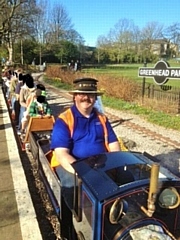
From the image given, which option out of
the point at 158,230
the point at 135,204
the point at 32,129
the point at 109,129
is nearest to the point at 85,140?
the point at 109,129

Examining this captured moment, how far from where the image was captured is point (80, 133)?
2.60 m

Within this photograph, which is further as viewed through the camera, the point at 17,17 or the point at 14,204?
the point at 17,17

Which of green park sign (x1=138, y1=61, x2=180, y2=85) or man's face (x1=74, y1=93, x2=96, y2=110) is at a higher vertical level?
green park sign (x1=138, y1=61, x2=180, y2=85)

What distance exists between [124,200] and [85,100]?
123cm

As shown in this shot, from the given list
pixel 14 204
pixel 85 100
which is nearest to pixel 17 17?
pixel 14 204

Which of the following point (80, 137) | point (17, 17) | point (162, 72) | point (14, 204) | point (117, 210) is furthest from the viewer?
point (17, 17)

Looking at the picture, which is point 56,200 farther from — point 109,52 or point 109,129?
point 109,52

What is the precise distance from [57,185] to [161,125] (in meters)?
6.53

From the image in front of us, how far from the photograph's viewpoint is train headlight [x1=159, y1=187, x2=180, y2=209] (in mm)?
1810

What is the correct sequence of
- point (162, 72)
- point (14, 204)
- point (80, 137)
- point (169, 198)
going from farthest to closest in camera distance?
point (162, 72) < point (14, 204) < point (80, 137) < point (169, 198)

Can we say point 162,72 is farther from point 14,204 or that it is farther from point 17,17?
point 17,17

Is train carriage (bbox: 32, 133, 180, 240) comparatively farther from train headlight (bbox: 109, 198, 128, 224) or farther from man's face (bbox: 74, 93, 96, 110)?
man's face (bbox: 74, 93, 96, 110)

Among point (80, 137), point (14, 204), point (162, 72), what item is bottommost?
point (14, 204)

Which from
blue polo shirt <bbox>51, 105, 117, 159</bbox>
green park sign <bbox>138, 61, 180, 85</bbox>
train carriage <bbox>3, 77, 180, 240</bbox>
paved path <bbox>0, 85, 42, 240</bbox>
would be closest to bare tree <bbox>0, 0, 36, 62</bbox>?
green park sign <bbox>138, 61, 180, 85</bbox>
